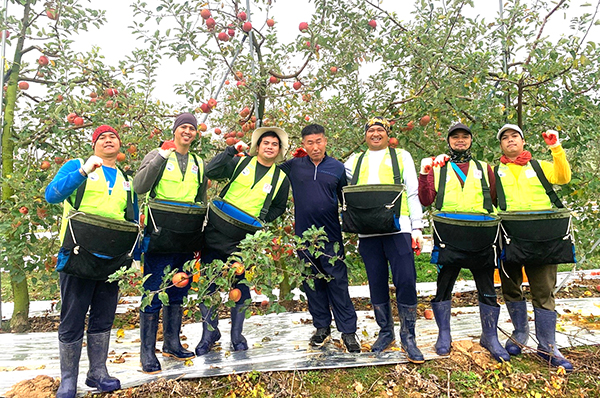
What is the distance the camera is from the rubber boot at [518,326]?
116 inches

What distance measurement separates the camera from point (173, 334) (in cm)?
300

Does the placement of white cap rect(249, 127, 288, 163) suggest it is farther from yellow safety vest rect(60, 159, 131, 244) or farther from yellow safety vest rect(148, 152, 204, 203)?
yellow safety vest rect(60, 159, 131, 244)

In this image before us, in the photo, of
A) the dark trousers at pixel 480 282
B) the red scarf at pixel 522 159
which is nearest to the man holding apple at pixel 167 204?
the dark trousers at pixel 480 282

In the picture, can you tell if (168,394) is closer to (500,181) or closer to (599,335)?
(500,181)

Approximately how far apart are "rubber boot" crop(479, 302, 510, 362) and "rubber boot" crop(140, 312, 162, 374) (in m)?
2.42

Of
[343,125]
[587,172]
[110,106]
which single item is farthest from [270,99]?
[587,172]

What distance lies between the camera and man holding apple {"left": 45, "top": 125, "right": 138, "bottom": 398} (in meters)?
2.31

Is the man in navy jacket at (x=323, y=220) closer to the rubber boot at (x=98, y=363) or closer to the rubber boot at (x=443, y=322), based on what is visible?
the rubber boot at (x=443, y=322)

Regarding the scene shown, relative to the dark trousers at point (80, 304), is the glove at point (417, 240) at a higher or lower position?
higher

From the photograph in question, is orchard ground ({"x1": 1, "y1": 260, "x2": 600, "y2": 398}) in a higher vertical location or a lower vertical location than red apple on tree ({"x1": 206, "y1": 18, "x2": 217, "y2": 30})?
lower

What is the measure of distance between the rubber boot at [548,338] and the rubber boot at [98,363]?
9.81 ft

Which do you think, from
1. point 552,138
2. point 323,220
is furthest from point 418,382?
point 552,138

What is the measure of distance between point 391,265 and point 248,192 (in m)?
1.20

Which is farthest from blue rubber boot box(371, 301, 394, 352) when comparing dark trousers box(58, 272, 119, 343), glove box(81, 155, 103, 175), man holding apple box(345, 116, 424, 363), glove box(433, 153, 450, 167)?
glove box(81, 155, 103, 175)
